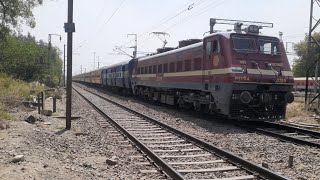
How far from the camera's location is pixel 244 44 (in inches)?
579

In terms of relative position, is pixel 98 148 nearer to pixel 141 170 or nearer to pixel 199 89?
pixel 141 170

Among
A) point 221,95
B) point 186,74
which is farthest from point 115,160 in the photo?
point 186,74

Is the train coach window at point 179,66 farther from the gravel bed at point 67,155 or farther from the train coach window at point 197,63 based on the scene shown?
the gravel bed at point 67,155

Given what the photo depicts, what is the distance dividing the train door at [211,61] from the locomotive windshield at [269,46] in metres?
1.64

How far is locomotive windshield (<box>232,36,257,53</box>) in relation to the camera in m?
14.5

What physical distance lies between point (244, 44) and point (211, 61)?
1.40 m

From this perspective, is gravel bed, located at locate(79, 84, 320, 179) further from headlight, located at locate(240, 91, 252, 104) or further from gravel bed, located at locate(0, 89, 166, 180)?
gravel bed, located at locate(0, 89, 166, 180)

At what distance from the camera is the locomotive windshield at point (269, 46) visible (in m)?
14.9

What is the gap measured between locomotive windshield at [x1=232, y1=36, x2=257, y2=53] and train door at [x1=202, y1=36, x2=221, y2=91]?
0.61 metres

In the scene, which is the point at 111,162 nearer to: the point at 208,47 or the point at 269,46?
the point at 208,47

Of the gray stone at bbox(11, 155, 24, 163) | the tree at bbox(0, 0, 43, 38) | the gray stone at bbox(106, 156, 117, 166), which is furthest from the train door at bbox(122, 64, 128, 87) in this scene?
the gray stone at bbox(11, 155, 24, 163)

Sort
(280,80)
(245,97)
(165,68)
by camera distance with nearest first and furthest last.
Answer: (245,97) → (280,80) → (165,68)

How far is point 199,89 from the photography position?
1648 cm

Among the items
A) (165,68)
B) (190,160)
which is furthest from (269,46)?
(165,68)
